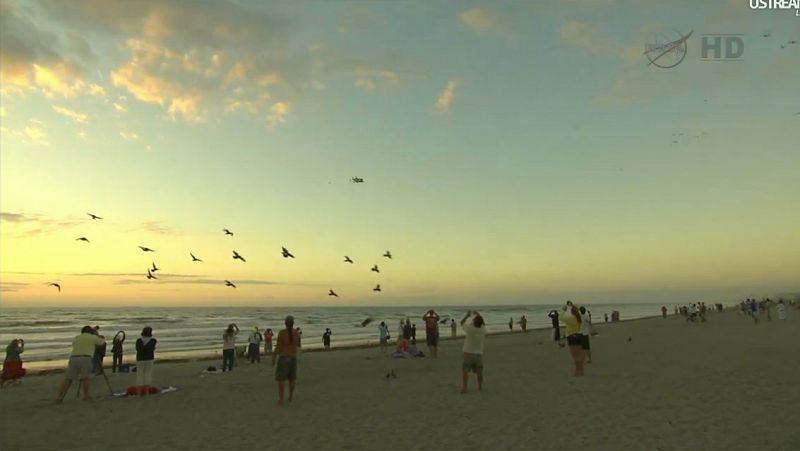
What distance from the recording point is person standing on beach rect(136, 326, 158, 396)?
41.5 feet

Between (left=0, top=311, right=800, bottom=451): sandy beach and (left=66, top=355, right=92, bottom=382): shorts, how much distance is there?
661mm

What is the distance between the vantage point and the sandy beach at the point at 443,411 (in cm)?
819

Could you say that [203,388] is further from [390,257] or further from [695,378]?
[695,378]

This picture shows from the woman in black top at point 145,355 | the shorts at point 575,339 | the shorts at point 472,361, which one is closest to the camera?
the shorts at point 472,361

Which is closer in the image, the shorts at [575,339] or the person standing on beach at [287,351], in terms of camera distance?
the person standing on beach at [287,351]

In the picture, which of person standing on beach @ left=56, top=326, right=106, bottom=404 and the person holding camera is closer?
person standing on beach @ left=56, top=326, right=106, bottom=404

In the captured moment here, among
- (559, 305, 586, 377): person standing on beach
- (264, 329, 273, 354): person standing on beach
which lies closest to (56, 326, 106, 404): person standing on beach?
(559, 305, 586, 377): person standing on beach

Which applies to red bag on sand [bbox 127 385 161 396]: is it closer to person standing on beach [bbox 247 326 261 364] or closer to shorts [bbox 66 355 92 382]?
shorts [bbox 66 355 92 382]

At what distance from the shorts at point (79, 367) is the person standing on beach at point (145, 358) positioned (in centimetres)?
109

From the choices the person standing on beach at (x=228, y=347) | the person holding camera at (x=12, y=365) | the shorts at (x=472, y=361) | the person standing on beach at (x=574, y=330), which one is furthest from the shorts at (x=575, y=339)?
the person holding camera at (x=12, y=365)

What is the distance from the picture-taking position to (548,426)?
8891 mm

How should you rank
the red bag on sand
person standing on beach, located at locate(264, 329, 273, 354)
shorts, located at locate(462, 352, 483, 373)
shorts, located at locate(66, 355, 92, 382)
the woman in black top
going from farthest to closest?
person standing on beach, located at locate(264, 329, 273, 354) < the red bag on sand < the woman in black top < shorts, located at locate(66, 355, 92, 382) < shorts, located at locate(462, 352, 483, 373)

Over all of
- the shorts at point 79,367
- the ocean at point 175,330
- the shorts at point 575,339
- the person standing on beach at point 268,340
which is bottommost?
the ocean at point 175,330

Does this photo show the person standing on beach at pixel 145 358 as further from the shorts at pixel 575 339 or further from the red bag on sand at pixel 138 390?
the shorts at pixel 575 339
